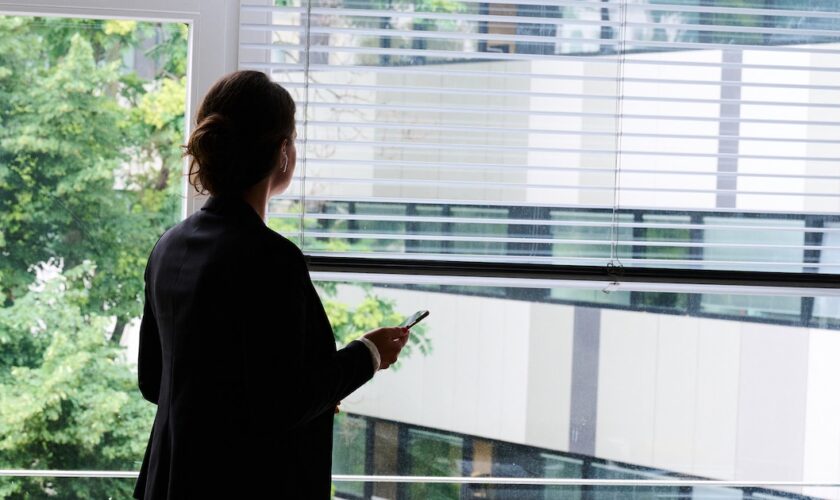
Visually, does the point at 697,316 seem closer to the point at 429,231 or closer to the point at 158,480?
the point at 429,231

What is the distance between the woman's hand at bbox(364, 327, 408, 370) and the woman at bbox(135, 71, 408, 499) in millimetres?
42

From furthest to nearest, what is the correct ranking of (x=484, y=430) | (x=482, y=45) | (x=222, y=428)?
(x=484, y=430) → (x=482, y=45) → (x=222, y=428)

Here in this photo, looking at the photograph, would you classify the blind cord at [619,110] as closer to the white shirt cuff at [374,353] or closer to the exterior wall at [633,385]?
the exterior wall at [633,385]

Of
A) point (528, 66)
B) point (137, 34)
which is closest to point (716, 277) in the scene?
point (528, 66)

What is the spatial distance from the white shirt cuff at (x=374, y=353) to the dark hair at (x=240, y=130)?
0.30 m

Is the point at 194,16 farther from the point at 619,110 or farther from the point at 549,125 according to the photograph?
the point at 619,110

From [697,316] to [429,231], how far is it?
2.34 ft

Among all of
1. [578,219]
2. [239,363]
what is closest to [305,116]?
[578,219]

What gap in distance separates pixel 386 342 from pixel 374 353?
45 mm

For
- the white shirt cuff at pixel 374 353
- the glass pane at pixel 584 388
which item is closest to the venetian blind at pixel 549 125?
the glass pane at pixel 584 388

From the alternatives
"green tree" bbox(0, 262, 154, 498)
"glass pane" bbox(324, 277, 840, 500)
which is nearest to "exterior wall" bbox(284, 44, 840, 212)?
"glass pane" bbox(324, 277, 840, 500)

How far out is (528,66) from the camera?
2111mm

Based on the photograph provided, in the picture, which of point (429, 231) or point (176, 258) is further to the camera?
point (429, 231)

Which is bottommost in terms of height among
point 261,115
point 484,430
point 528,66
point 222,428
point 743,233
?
point 484,430
